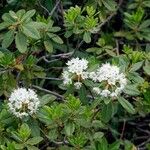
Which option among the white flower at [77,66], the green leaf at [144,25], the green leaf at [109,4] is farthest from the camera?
the green leaf at [144,25]

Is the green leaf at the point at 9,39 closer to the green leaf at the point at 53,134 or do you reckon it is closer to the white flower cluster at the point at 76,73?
the white flower cluster at the point at 76,73

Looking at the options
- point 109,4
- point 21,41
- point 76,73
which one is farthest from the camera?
point 109,4

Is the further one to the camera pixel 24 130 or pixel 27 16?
pixel 27 16

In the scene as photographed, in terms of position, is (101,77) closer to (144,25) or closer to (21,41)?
(21,41)

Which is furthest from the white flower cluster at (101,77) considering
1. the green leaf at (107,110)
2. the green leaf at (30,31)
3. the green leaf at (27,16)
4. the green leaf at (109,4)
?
the green leaf at (109,4)

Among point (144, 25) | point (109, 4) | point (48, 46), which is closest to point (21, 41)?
point (48, 46)

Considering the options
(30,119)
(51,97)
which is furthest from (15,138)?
(51,97)
